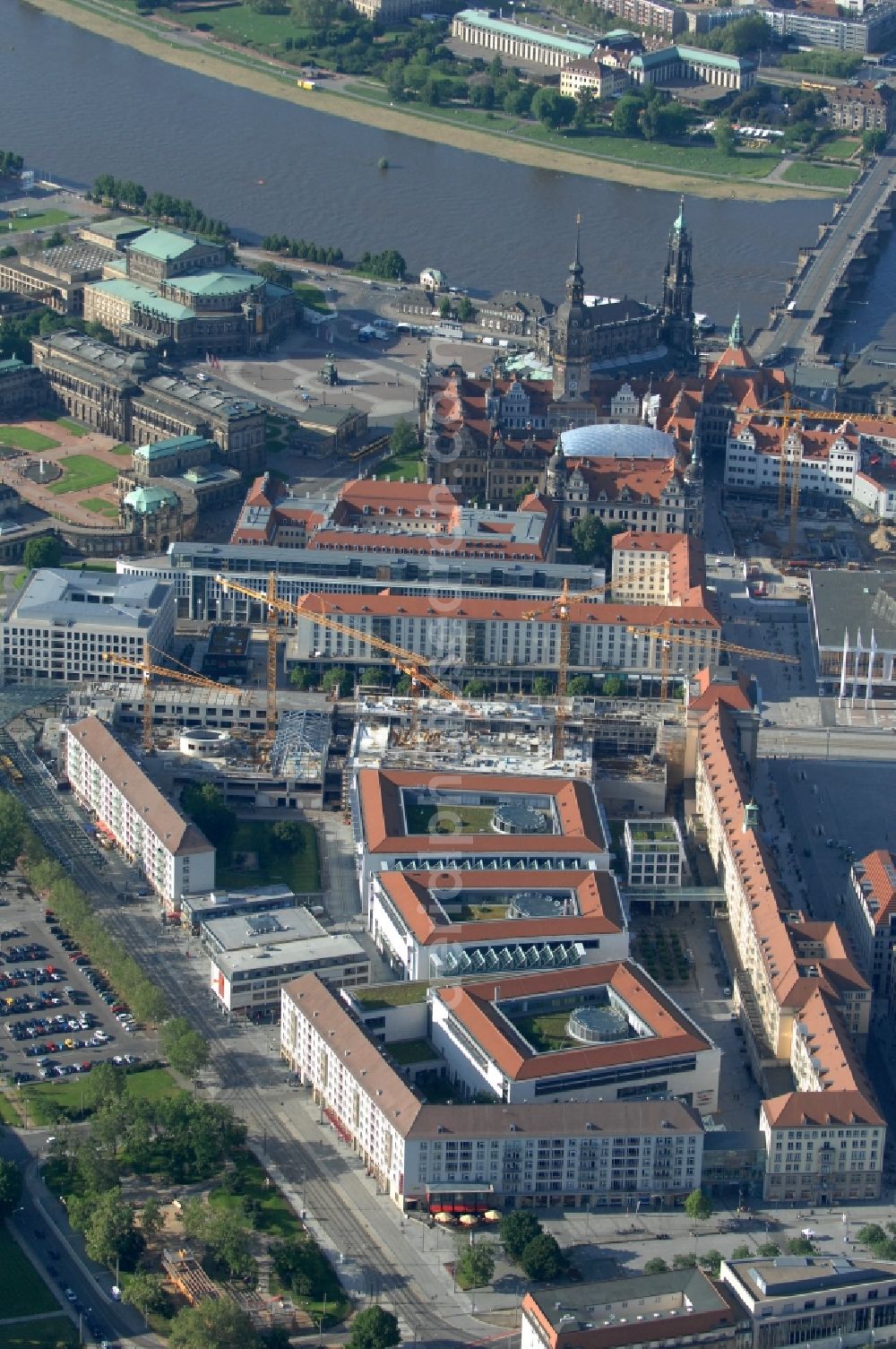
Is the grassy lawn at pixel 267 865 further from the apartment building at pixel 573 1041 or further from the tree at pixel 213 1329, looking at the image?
the tree at pixel 213 1329

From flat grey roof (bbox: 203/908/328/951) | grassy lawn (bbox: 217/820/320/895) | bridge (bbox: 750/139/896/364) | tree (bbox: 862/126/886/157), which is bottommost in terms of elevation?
grassy lawn (bbox: 217/820/320/895)

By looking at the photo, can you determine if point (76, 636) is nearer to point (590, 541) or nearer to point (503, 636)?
point (503, 636)

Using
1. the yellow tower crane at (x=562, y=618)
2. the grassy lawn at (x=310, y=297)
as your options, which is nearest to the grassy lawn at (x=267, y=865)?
the yellow tower crane at (x=562, y=618)

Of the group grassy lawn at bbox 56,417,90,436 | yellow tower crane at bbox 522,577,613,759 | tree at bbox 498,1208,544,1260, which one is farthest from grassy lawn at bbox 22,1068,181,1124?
grassy lawn at bbox 56,417,90,436

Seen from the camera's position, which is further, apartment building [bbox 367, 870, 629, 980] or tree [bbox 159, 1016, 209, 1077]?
apartment building [bbox 367, 870, 629, 980]

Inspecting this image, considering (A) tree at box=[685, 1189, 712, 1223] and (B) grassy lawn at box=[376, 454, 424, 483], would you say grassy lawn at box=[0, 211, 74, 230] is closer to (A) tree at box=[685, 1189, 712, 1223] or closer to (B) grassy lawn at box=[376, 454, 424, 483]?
(B) grassy lawn at box=[376, 454, 424, 483]

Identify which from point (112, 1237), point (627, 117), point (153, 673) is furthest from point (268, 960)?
point (627, 117)

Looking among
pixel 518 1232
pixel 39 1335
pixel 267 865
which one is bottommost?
pixel 39 1335
